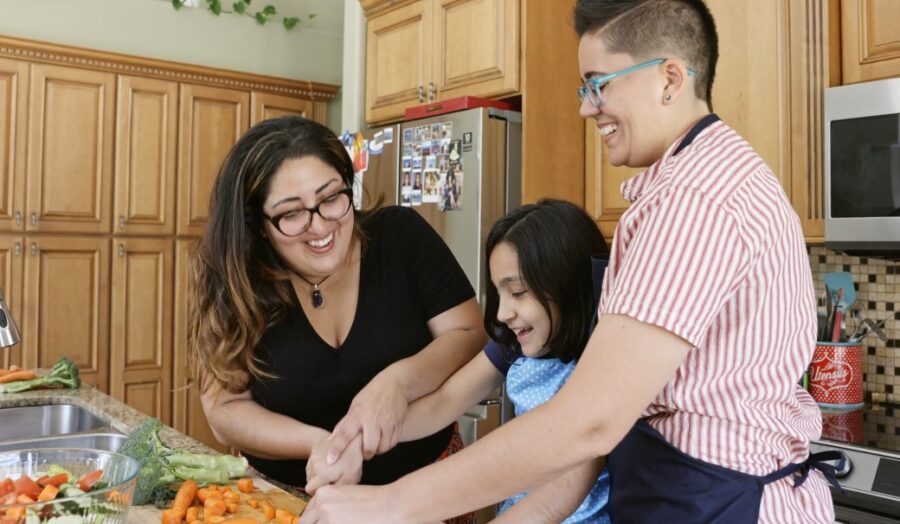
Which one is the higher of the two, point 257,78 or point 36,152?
point 257,78

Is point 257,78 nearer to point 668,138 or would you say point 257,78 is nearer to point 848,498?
point 848,498

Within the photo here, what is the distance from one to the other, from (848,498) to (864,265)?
2.98 feet

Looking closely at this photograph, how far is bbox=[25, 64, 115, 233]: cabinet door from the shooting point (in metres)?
3.75

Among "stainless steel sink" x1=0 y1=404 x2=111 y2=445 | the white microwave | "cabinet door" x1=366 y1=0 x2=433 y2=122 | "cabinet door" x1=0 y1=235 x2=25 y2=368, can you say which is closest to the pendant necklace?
"stainless steel sink" x1=0 y1=404 x2=111 y2=445

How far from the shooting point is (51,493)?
104 cm

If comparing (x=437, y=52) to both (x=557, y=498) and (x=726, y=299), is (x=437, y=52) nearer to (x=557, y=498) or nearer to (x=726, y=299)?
(x=557, y=498)

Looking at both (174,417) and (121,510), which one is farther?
(174,417)

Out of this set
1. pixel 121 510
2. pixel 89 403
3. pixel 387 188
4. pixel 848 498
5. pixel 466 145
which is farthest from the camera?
pixel 387 188

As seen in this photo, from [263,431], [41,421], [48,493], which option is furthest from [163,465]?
[41,421]

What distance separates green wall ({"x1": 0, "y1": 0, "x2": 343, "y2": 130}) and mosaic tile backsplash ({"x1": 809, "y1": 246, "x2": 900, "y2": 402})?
3.00 meters

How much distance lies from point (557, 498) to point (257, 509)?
48cm

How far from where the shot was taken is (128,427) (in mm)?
1890

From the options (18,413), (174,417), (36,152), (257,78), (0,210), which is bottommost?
(174,417)

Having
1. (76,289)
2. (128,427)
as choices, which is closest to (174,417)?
(76,289)
